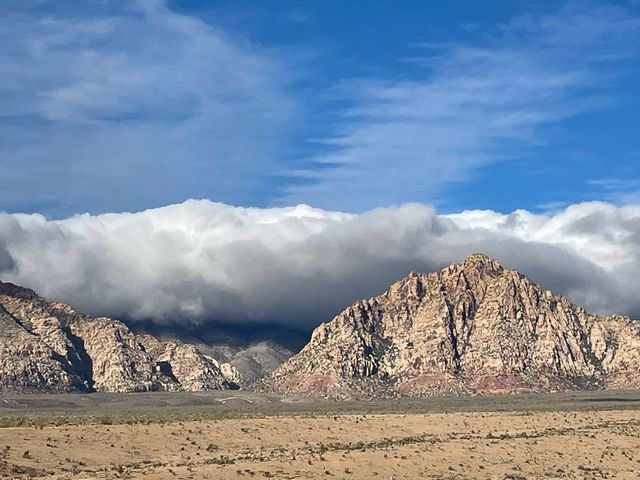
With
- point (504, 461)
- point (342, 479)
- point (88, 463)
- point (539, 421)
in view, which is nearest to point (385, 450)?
point (504, 461)

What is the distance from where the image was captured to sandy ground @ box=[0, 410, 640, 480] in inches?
Result: 2776

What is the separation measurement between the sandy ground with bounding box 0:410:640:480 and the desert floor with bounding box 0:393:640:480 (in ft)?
0.33

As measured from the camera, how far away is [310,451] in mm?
83688

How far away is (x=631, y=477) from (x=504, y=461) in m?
11.9

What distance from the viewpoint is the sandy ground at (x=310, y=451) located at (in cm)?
7050

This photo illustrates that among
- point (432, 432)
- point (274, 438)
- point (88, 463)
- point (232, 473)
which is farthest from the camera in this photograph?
point (432, 432)

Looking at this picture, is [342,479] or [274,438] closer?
[342,479]

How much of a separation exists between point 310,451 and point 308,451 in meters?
0.19

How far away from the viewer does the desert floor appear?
70.6 meters

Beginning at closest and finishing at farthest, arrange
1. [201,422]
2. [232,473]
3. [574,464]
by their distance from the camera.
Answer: [232,473]
[574,464]
[201,422]

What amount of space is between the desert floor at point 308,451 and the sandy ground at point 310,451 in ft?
0.33

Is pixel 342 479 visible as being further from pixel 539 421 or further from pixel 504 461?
pixel 539 421

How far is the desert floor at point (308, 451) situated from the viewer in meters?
70.6

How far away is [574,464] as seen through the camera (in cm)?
8300
